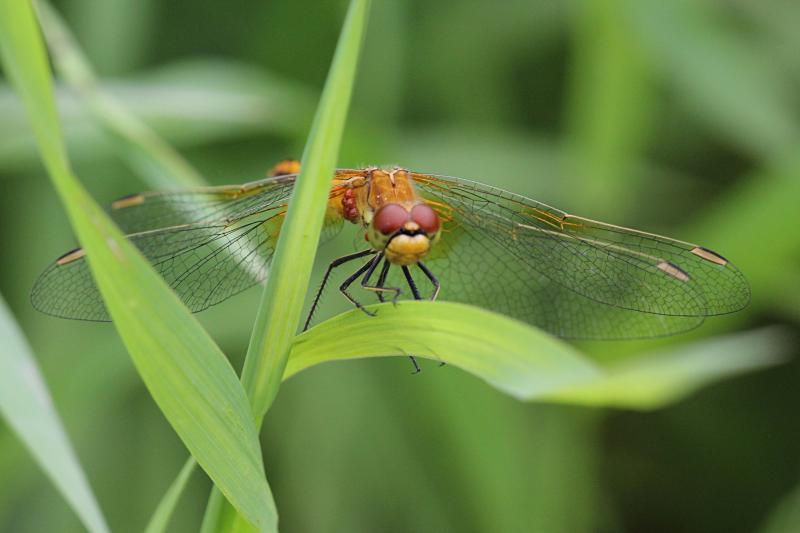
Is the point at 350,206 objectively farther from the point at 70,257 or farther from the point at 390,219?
the point at 70,257

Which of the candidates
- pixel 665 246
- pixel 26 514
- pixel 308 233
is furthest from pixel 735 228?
pixel 26 514

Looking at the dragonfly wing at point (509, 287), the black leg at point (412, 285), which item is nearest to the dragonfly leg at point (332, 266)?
the black leg at point (412, 285)

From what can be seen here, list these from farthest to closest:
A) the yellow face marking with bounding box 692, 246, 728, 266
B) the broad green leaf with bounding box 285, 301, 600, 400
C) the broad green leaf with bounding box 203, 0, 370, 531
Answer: the yellow face marking with bounding box 692, 246, 728, 266, the broad green leaf with bounding box 285, 301, 600, 400, the broad green leaf with bounding box 203, 0, 370, 531

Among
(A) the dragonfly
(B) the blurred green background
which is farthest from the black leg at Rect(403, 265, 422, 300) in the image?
(B) the blurred green background

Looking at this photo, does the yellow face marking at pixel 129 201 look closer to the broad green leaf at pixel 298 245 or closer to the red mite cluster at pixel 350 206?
the red mite cluster at pixel 350 206

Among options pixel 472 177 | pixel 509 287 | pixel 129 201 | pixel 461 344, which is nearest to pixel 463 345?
pixel 461 344

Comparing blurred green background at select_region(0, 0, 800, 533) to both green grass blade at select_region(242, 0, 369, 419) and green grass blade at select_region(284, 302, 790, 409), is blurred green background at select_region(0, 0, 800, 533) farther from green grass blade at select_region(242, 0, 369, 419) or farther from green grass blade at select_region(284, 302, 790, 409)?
green grass blade at select_region(242, 0, 369, 419)
